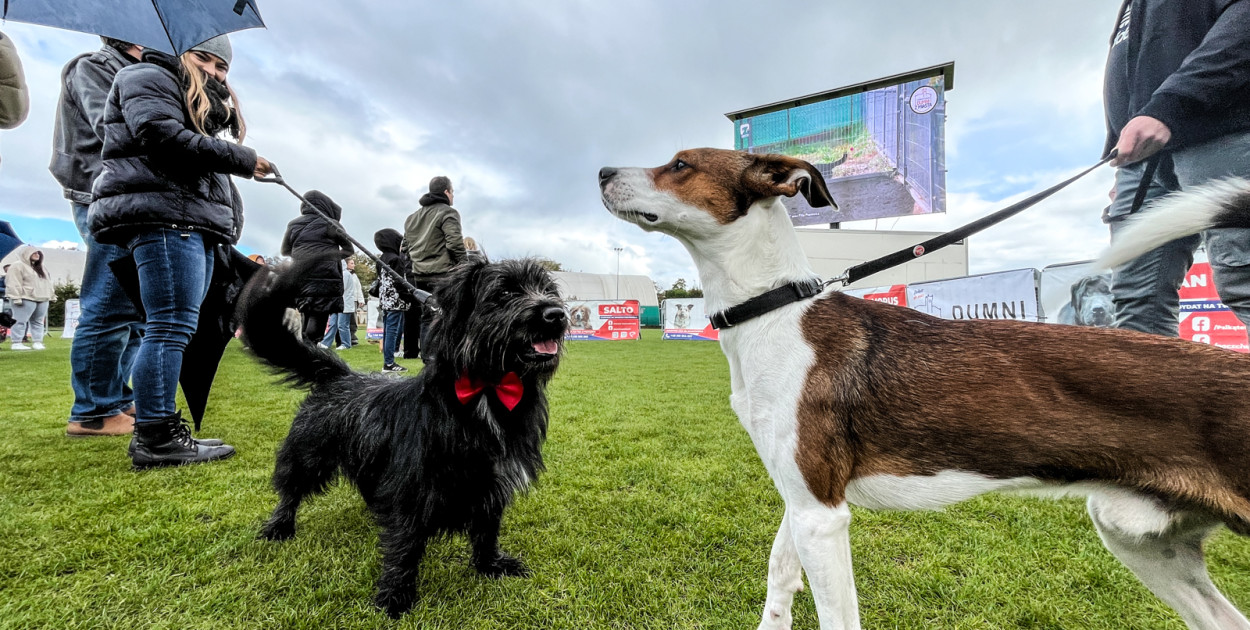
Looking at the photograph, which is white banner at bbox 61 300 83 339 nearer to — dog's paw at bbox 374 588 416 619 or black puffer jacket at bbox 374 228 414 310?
black puffer jacket at bbox 374 228 414 310

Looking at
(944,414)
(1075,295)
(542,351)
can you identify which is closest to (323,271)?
(542,351)

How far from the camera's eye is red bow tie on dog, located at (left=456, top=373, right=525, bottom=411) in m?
1.88

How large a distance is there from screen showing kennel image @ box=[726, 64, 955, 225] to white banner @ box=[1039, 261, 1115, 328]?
15.3 meters

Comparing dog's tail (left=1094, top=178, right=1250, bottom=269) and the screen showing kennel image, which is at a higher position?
the screen showing kennel image

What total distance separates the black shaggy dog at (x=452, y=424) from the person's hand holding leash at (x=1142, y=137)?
255 cm

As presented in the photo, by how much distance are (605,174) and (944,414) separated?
1.46 meters

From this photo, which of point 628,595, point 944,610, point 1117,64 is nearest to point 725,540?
point 628,595

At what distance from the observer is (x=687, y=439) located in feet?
14.3

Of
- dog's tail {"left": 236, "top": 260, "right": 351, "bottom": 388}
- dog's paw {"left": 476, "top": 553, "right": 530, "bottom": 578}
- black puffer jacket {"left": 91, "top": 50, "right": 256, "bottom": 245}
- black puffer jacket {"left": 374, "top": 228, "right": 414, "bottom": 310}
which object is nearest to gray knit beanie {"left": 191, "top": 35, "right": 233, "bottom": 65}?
black puffer jacket {"left": 91, "top": 50, "right": 256, "bottom": 245}

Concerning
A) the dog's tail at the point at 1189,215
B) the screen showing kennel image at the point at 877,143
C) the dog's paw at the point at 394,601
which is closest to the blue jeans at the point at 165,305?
the dog's paw at the point at 394,601

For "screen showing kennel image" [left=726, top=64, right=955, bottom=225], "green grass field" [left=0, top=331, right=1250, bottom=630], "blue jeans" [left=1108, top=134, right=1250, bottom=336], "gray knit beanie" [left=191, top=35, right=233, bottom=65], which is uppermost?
"screen showing kennel image" [left=726, top=64, right=955, bottom=225]

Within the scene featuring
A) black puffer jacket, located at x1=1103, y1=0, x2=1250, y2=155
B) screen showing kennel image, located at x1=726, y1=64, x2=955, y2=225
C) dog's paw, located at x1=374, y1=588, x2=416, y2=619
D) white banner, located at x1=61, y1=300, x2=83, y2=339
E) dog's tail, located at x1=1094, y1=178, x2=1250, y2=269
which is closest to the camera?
dog's tail, located at x1=1094, y1=178, x2=1250, y2=269

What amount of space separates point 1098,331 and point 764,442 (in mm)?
1065

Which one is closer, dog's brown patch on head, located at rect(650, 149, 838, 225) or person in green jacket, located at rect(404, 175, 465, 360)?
dog's brown patch on head, located at rect(650, 149, 838, 225)
